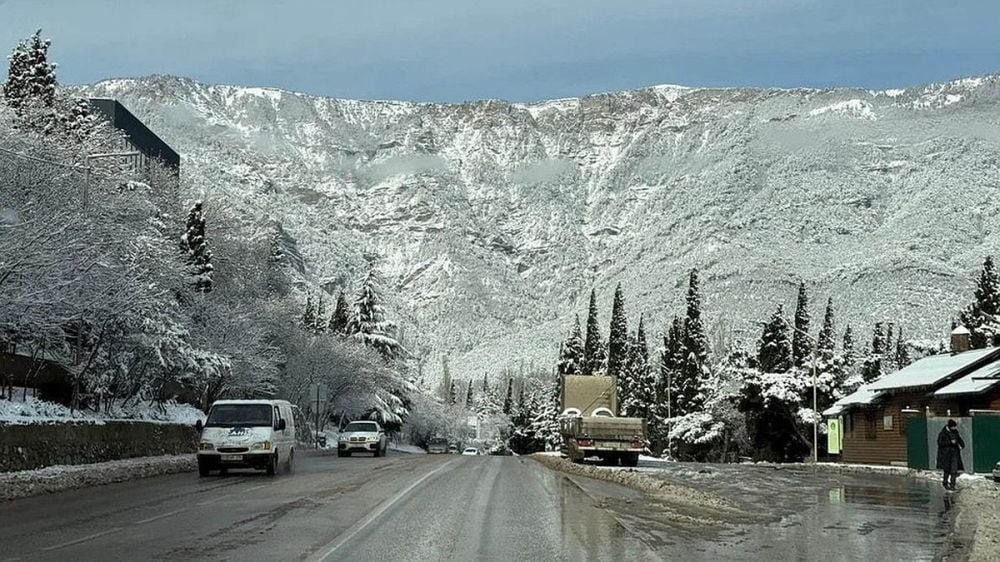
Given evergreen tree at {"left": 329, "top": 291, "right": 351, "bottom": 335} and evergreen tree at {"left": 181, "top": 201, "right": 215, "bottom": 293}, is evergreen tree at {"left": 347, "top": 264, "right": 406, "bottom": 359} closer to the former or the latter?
evergreen tree at {"left": 329, "top": 291, "right": 351, "bottom": 335}

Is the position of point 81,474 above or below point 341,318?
below

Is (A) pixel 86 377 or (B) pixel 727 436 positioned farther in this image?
(B) pixel 727 436

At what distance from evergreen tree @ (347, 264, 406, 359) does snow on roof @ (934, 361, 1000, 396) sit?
170ft

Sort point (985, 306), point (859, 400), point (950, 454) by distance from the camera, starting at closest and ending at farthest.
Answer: point (950, 454)
point (859, 400)
point (985, 306)

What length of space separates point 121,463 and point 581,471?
14.2m

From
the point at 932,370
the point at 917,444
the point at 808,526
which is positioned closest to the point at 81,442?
the point at 808,526

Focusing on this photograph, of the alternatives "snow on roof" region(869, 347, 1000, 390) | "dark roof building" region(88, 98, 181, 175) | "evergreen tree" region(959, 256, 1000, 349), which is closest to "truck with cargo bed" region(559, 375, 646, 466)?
"snow on roof" region(869, 347, 1000, 390)

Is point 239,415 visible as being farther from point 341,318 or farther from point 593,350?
point 593,350

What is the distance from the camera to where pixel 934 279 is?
182 m

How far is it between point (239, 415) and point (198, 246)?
31.5 m

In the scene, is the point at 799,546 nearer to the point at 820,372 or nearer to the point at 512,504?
the point at 512,504

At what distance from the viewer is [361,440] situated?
5378 cm

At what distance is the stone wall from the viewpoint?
83.3 feet

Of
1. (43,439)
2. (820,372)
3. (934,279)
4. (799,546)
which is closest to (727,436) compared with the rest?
(820,372)
